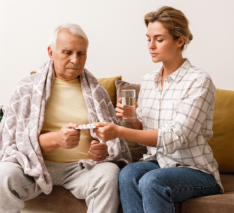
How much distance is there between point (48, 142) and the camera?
5.16 feet

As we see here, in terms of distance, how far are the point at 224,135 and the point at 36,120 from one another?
1271 millimetres

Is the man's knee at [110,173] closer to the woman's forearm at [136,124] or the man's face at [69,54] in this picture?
the woman's forearm at [136,124]

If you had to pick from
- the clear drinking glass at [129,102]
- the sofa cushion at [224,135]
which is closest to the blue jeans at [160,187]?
the clear drinking glass at [129,102]

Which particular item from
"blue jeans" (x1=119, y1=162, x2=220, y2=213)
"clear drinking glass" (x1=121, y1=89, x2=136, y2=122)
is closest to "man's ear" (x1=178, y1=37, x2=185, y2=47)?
"clear drinking glass" (x1=121, y1=89, x2=136, y2=122)

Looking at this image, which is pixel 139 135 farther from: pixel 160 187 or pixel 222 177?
pixel 222 177

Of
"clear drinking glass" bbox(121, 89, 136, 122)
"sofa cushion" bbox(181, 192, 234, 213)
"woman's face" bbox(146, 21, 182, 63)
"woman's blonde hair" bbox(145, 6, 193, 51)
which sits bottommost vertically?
"sofa cushion" bbox(181, 192, 234, 213)

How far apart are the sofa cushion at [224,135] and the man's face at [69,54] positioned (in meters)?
1.03

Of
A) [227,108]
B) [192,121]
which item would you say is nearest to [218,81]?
[227,108]

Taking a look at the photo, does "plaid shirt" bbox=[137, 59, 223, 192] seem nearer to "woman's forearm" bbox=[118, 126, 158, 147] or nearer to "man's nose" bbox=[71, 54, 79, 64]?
"woman's forearm" bbox=[118, 126, 158, 147]

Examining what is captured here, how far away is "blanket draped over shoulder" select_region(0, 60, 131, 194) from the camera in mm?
1532

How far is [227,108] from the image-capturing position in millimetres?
1939

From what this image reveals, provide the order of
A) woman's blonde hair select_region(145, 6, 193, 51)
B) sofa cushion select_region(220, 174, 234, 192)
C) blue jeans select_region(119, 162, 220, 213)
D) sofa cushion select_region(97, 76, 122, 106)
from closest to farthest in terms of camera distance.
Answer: blue jeans select_region(119, 162, 220, 213) < woman's blonde hair select_region(145, 6, 193, 51) < sofa cushion select_region(220, 174, 234, 192) < sofa cushion select_region(97, 76, 122, 106)

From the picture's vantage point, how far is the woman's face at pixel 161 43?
1.55m

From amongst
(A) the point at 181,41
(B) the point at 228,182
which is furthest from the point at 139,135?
(B) the point at 228,182
